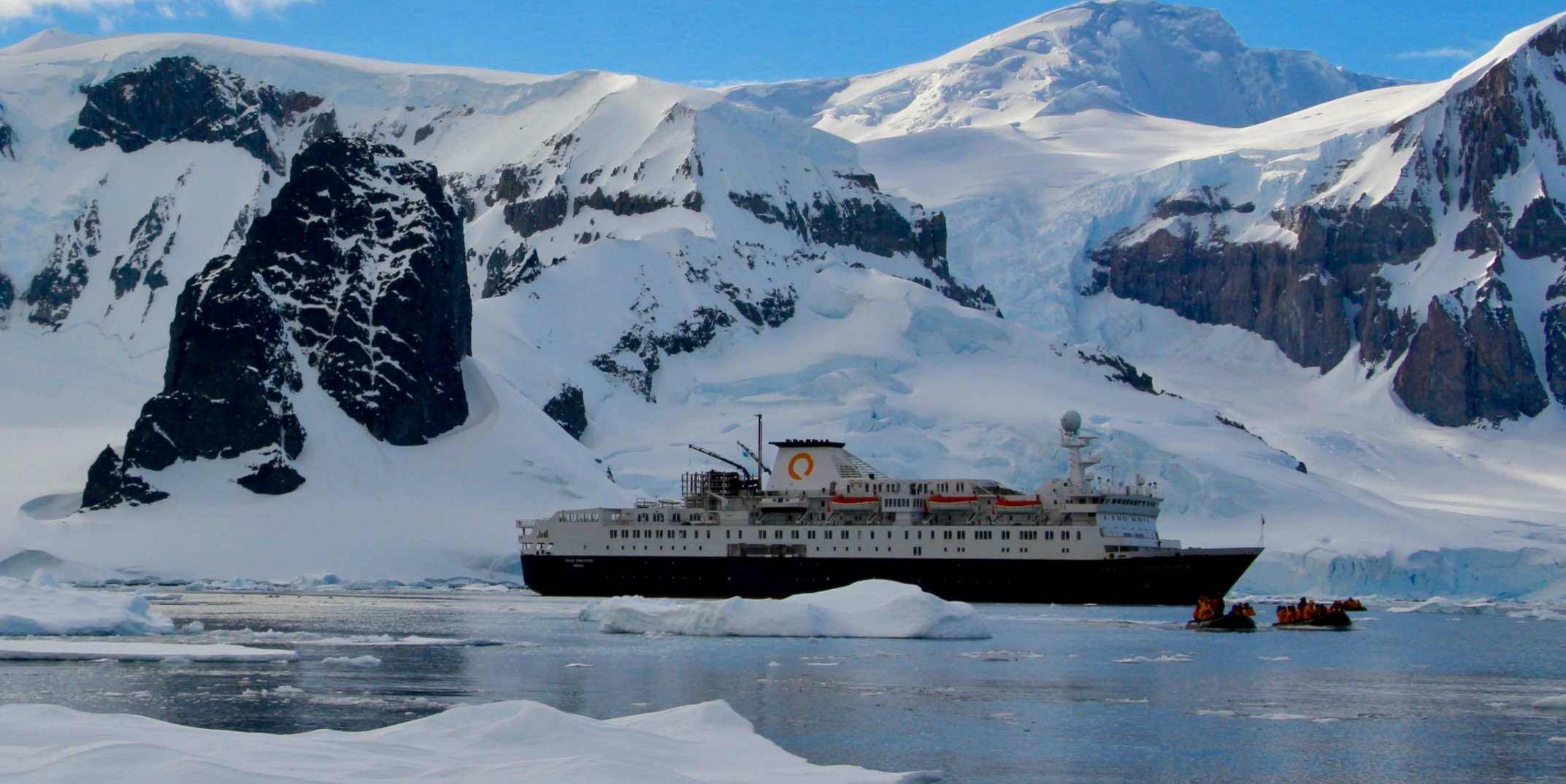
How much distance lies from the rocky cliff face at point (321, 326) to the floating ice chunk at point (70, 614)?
5616 cm

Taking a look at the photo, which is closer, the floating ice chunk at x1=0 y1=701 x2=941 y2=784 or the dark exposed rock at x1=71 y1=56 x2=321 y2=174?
the floating ice chunk at x1=0 y1=701 x2=941 y2=784

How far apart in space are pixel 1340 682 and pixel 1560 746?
12.2 meters

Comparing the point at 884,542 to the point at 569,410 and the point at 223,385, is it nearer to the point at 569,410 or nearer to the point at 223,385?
the point at 223,385

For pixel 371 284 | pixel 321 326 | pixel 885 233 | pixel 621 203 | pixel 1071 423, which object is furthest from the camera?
pixel 885 233

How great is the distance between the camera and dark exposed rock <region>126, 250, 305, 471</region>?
110 metres

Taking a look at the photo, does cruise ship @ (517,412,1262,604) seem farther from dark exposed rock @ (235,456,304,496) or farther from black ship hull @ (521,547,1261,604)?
dark exposed rock @ (235,456,304,496)

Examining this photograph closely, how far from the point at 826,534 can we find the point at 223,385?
48.7 meters

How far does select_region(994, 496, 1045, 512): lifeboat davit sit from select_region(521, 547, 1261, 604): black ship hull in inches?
91.3

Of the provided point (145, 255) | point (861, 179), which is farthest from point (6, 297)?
point (861, 179)

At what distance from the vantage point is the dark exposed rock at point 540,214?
175625 millimetres

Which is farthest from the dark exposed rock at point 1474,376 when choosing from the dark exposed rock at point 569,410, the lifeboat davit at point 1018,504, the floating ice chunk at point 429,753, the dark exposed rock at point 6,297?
the floating ice chunk at point 429,753

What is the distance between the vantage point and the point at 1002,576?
79875 millimetres

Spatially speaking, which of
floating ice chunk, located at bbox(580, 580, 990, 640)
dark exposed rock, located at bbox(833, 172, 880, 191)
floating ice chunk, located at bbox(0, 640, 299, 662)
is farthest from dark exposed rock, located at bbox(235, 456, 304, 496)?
dark exposed rock, located at bbox(833, 172, 880, 191)

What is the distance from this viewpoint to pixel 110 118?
563ft
